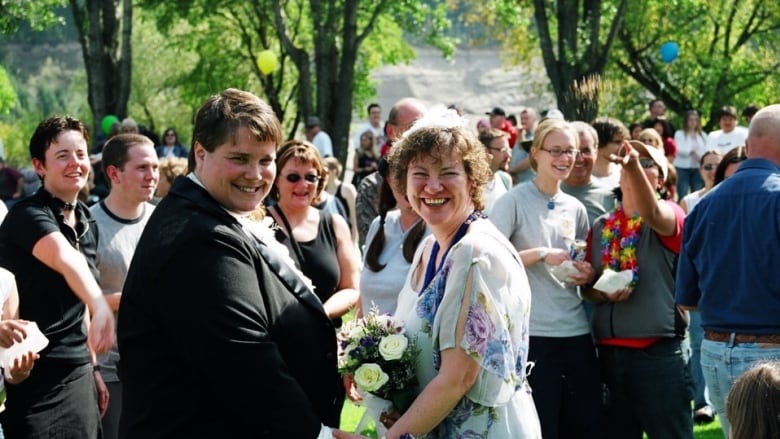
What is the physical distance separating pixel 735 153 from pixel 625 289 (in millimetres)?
1506

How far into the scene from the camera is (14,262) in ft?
19.4

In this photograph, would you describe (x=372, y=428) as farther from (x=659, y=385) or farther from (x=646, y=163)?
(x=646, y=163)

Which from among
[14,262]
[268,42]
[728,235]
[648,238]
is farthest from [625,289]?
[268,42]

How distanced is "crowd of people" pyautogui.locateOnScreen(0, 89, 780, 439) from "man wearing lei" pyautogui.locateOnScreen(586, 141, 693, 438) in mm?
14

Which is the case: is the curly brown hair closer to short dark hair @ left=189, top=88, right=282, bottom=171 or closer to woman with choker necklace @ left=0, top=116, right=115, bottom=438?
short dark hair @ left=189, top=88, right=282, bottom=171

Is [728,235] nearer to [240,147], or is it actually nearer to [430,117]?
[430,117]

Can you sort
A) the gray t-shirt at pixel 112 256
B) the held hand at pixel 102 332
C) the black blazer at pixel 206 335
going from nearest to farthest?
the black blazer at pixel 206 335 < the held hand at pixel 102 332 < the gray t-shirt at pixel 112 256

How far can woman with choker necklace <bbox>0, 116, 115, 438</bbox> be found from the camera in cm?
574

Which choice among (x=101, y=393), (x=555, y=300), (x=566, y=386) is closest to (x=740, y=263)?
(x=555, y=300)

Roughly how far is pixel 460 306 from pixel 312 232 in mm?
2824

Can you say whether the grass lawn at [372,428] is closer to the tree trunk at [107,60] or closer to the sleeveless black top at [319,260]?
the sleeveless black top at [319,260]

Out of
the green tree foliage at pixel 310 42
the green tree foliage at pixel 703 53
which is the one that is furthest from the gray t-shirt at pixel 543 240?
the green tree foliage at pixel 703 53

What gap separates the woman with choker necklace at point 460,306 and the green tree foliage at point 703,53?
2775 centimetres

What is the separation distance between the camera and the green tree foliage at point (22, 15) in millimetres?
24759
